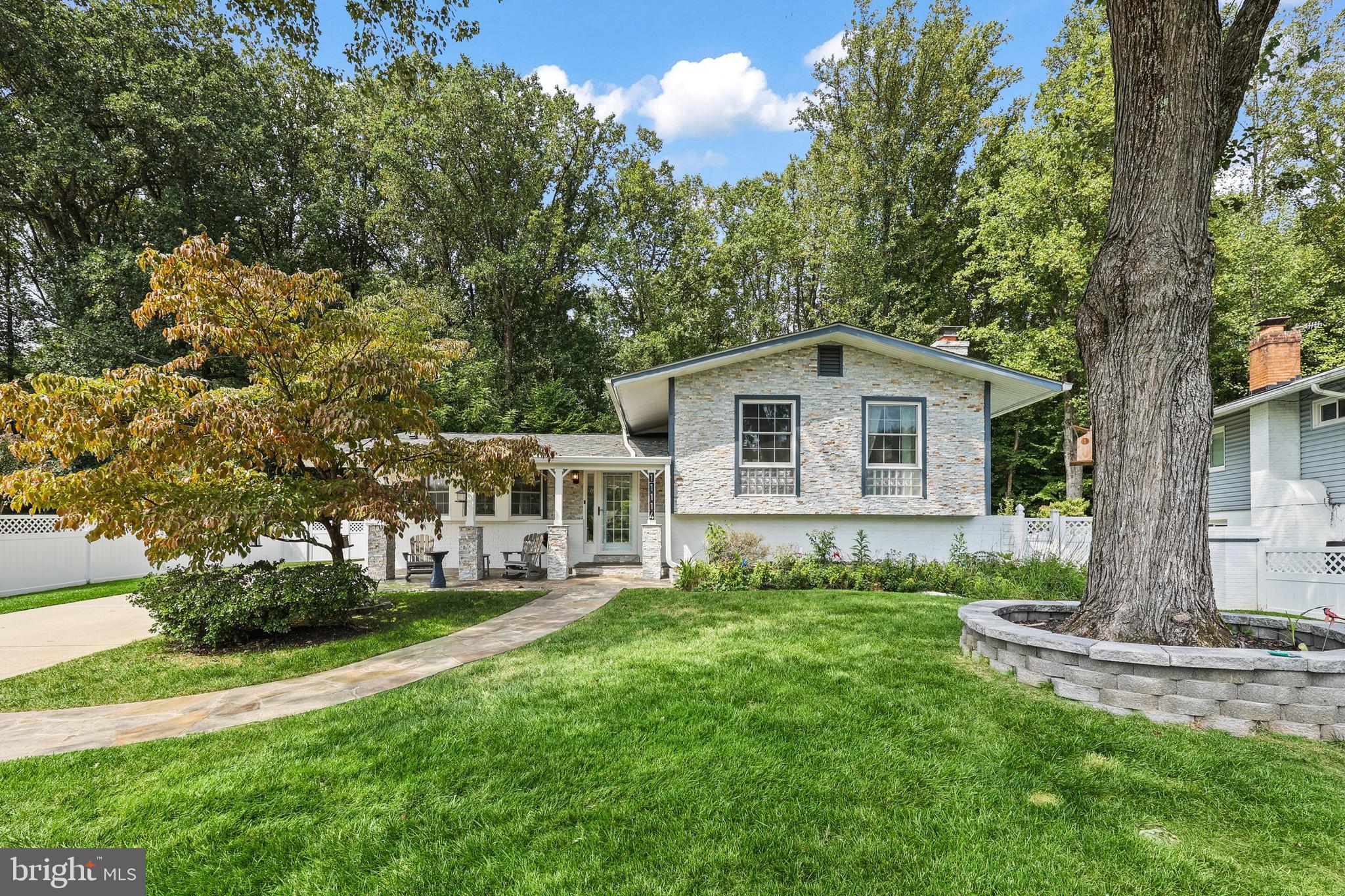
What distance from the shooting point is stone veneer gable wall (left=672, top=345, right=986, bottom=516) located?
11898mm

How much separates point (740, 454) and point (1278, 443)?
A: 11.5 metres

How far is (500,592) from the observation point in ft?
32.3

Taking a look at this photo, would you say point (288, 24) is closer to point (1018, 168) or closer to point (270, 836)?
point (270, 836)

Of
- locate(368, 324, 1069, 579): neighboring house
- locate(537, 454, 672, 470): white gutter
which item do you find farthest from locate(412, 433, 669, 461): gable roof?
locate(368, 324, 1069, 579): neighboring house

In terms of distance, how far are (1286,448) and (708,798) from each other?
52.5 feet

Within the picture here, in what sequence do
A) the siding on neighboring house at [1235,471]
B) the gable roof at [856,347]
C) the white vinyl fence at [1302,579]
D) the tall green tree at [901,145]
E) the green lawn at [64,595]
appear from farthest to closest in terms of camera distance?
the tall green tree at [901,145] < the siding on neighboring house at [1235,471] < the gable roof at [856,347] < the green lawn at [64,595] < the white vinyl fence at [1302,579]

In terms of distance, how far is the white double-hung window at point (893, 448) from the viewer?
12.0 m

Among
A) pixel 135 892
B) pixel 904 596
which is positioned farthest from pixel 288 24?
pixel 904 596

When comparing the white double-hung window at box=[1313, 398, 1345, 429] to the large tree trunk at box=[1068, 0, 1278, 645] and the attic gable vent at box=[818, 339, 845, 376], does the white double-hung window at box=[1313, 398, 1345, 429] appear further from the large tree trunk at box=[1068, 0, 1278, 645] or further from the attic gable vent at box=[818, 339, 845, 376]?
the large tree trunk at box=[1068, 0, 1278, 645]

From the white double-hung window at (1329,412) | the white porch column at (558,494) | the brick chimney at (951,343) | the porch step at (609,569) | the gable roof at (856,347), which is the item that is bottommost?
the porch step at (609,569)

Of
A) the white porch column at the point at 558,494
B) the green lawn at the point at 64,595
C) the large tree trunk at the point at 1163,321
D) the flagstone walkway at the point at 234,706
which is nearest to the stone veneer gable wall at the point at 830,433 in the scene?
the white porch column at the point at 558,494

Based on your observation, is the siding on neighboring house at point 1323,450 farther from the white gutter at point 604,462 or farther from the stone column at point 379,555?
the stone column at point 379,555

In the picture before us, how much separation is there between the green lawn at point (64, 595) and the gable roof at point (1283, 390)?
21116 millimetres

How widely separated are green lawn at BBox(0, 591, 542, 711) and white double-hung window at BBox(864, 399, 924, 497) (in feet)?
26.8
